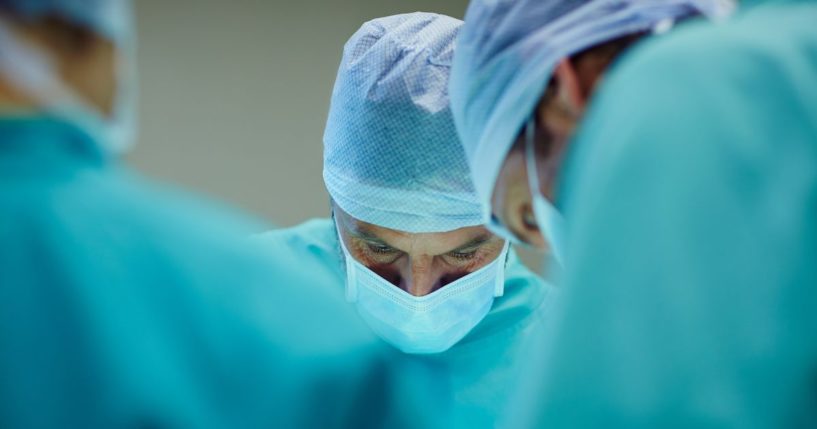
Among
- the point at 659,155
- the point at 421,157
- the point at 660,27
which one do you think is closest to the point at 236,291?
the point at 659,155

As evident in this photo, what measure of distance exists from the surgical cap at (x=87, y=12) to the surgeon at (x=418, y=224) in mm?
762

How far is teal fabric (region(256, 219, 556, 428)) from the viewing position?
1.61 m

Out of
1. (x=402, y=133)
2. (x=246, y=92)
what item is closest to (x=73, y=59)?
(x=402, y=133)

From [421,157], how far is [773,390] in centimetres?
84

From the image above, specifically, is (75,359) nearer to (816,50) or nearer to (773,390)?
(773,390)

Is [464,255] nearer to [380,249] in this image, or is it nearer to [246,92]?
[380,249]

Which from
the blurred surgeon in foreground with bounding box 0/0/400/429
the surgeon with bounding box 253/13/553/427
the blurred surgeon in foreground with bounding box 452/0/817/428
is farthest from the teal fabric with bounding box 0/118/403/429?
the surgeon with bounding box 253/13/553/427

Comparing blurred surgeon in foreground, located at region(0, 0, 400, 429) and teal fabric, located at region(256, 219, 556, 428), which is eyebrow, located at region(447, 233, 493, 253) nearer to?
teal fabric, located at region(256, 219, 556, 428)

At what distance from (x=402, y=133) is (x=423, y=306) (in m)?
0.31

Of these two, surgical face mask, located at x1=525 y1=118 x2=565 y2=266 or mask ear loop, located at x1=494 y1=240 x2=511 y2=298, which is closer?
surgical face mask, located at x1=525 y1=118 x2=565 y2=266

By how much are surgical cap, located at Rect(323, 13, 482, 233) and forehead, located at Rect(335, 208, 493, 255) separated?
29 mm

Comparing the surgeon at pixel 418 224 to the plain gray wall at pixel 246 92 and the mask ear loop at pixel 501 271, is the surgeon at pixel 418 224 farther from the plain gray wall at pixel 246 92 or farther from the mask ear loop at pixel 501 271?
the plain gray wall at pixel 246 92

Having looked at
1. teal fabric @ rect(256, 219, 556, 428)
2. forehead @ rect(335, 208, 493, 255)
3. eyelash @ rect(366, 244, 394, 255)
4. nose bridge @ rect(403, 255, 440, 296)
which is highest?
forehead @ rect(335, 208, 493, 255)

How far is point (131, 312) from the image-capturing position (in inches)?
26.2
